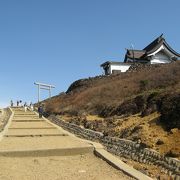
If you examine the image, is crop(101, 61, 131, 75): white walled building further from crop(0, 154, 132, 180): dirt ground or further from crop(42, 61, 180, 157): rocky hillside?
crop(0, 154, 132, 180): dirt ground

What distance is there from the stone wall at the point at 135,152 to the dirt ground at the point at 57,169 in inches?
56.5

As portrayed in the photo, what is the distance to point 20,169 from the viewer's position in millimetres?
14273

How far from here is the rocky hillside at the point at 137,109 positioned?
59.8 ft

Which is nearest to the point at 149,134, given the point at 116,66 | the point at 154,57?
the point at 154,57

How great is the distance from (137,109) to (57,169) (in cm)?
1142

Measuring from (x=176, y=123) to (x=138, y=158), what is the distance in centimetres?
282

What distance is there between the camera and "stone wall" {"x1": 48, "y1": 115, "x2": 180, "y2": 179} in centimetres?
1354

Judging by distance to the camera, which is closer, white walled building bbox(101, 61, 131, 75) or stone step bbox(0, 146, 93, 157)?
stone step bbox(0, 146, 93, 157)

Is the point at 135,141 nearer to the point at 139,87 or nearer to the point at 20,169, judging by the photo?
the point at 20,169

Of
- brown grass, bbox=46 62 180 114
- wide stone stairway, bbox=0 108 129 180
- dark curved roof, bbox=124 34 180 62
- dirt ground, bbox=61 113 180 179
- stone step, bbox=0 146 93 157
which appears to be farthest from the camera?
dark curved roof, bbox=124 34 180 62

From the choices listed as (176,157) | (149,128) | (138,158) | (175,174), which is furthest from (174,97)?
(175,174)

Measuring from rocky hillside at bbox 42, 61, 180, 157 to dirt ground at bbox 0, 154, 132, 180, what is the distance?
7.76ft

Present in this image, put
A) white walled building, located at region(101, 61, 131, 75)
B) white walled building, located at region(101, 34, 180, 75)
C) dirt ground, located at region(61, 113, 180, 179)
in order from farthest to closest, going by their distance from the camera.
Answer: white walled building, located at region(101, 61, 131, 75)
white walled building, located at region(101, 34, 180, 75)
dirt ground, located at region(61, 113, 180, 179)

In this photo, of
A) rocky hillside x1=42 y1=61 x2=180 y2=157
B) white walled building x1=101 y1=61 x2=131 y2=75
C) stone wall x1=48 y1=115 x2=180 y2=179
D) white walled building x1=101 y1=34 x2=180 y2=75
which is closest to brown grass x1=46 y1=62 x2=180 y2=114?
rocky hillside x1=42 y1=61 x2=180 y2=157
